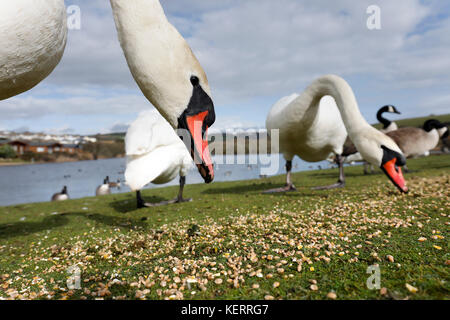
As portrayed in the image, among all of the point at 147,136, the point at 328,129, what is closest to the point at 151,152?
the point at 147,136

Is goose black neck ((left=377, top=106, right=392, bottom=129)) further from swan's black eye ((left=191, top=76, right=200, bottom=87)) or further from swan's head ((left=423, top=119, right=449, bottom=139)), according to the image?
swan's black eye ((left=191, top=76, right=200, bottom=87))

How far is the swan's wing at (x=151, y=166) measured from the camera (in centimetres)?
577

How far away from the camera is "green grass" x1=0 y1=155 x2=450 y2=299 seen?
7.36 feet

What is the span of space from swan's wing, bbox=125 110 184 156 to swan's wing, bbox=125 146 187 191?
142 mm

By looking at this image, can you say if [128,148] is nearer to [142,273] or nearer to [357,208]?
[142,273]

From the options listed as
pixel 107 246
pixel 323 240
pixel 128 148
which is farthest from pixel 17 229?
pixel 323 240

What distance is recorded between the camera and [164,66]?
2436mm

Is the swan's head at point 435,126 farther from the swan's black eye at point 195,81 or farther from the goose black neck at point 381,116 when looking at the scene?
the swan's black eye at point 195,81

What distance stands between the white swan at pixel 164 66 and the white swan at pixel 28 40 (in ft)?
1.73

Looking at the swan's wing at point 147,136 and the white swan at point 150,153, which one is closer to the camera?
the white swan at point 150,153

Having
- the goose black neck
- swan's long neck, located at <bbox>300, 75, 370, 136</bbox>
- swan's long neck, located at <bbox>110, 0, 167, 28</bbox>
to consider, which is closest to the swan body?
swan's long neck, located at <bbox>300, 75, 370, 136</bbox>

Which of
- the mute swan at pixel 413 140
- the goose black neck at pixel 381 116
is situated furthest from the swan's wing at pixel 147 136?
the goose black neck at pixel 381 116

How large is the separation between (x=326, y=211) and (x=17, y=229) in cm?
606

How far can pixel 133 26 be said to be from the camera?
96.6 inches
